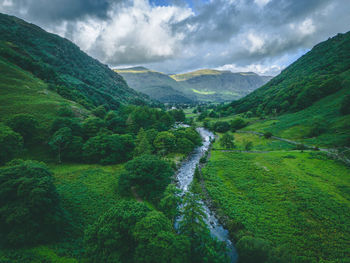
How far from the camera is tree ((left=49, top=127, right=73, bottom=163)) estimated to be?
154 feet

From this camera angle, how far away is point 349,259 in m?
20.7

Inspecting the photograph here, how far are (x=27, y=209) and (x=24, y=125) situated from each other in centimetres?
4034

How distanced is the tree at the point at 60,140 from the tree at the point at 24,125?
680 centimetres

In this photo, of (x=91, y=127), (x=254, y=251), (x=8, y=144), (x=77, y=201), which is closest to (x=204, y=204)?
(x=254, y=251)

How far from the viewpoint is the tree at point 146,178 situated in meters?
36.9

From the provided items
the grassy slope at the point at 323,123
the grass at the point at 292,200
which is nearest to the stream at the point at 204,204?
the grass at the point at 292,200

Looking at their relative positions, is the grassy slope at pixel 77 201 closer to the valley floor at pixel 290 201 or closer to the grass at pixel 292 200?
the valley floor at pixel 290 201

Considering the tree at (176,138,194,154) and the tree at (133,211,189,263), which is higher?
the tree at (133,211,189,263)

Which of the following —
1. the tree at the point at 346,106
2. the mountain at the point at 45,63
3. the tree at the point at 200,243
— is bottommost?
the tree at the point at 200,243

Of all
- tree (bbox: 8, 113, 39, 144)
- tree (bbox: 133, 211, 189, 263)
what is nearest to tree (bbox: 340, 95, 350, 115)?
tree (bbox: 133, 211, 189, 263)

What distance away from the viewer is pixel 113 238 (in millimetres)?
18453

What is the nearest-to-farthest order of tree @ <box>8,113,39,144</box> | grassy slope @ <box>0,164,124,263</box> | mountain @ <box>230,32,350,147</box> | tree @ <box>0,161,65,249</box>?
grassy slope @ <box>0,164,124,263</box>, tree @ <box>0,161,65,249</box>, tree @ <box>8,113,39,144</box>, mountain @ <box>230,32,350,147</box>

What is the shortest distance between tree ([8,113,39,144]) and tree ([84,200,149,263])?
47.4 meters

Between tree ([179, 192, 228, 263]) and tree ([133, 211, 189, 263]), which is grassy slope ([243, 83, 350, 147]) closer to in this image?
tree ([179, 192, 228, 263])
